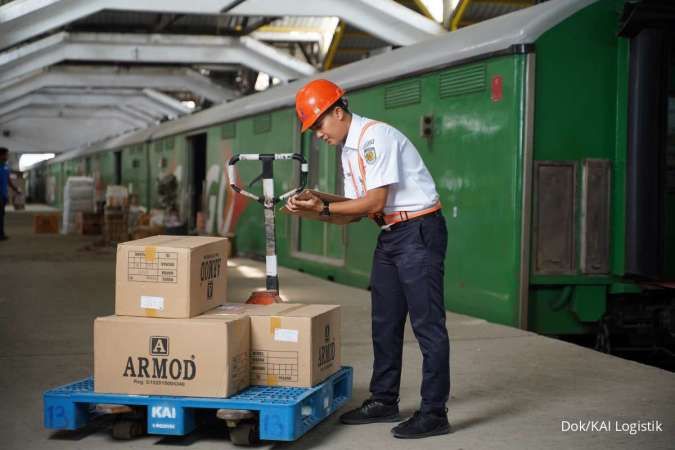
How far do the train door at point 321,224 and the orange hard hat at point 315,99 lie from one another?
5.66m

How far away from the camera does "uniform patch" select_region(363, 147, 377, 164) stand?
4036 millimetres

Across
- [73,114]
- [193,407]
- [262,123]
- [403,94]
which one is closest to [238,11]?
[262,123]

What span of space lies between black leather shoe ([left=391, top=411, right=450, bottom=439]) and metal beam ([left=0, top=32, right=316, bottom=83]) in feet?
52.6

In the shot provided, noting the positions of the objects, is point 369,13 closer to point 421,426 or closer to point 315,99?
point 315,99

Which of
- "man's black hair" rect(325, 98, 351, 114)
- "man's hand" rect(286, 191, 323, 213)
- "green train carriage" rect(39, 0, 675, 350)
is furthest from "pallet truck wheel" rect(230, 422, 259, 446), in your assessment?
"green train carriage" rect(39, 0, 675, 350)

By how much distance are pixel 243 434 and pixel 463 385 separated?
1720mm

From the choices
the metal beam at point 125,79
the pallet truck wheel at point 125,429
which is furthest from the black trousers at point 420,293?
the metal beam at point 125,79

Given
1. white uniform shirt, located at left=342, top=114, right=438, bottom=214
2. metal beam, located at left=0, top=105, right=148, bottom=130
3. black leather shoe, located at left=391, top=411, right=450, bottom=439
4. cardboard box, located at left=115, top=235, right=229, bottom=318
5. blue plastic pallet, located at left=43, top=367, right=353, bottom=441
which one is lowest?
black leather shoe, located at left=391, top=411, right=450, bottom=439

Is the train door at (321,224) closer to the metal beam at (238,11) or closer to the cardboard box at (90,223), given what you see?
the metal beam at (238,11)

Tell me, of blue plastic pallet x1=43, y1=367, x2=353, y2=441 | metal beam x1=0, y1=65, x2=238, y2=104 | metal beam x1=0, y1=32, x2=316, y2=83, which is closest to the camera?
blue plastic pallet x1=43, y1=367, x2=353, y2=441

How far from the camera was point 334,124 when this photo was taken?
4.20 m

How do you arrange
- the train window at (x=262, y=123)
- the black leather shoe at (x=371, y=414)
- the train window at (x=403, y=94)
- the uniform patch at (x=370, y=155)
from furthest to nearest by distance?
the train window at (x=262, y=123), the train window at (x=403, y=94), the black leather shoe at (x=371, y=414), the uniform patch at (x=370, y=155)

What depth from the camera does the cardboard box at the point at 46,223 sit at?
20562mm

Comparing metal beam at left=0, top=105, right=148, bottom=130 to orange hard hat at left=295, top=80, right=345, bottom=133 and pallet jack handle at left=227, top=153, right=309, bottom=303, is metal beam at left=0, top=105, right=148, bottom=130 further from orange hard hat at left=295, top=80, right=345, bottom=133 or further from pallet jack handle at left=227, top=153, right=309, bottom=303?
orange hard hat at left=295, top=80, right=345, bottom=133
